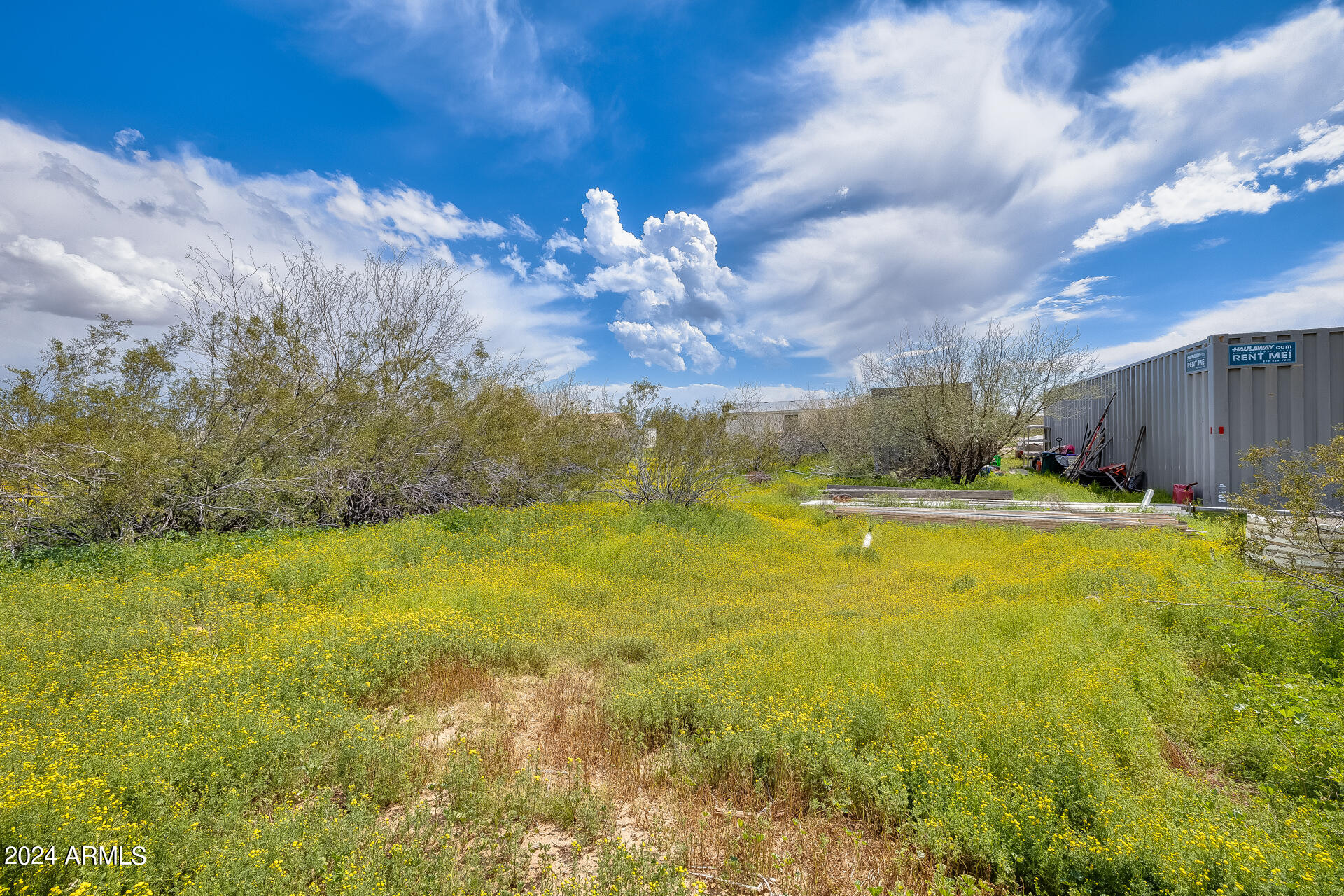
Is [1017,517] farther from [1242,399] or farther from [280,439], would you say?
[280,439]

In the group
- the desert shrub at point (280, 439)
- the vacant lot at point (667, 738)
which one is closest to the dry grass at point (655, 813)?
the vacant lot at point (667, 738)

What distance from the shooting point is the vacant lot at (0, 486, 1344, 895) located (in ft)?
8.41

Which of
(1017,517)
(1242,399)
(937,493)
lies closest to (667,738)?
(1017,517)

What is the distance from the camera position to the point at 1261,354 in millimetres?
10078

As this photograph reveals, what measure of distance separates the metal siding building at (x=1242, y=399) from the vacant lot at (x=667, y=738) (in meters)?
5.69

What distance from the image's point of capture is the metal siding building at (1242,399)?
9750mm

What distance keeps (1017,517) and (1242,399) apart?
4.80m

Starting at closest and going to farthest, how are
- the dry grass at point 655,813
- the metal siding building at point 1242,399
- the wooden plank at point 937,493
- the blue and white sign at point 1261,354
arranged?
the dry grass at point 655,813
the metal siding building at point 1242,399
the blue and white sign at point 1261,354
the wooden plank at point 937,493

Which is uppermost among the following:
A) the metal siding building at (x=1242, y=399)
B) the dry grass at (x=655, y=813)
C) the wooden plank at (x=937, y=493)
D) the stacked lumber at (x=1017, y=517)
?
the metal siding building at (x=1242, y=399)

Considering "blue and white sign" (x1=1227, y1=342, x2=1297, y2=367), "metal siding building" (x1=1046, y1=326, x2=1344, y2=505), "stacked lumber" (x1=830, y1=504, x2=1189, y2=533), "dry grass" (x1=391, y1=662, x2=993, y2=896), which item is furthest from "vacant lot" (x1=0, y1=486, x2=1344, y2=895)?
"blue and white sign" (x1=1227, y1=342, x2=1297, y2=367)

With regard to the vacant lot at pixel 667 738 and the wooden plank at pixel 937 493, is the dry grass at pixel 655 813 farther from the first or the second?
the wooden plank at pixel 937 493

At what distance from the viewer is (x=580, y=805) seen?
10.1 feet

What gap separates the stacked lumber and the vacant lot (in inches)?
117

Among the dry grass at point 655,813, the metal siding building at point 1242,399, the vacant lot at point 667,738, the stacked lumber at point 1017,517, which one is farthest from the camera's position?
the metal siding building at point 1242,399
